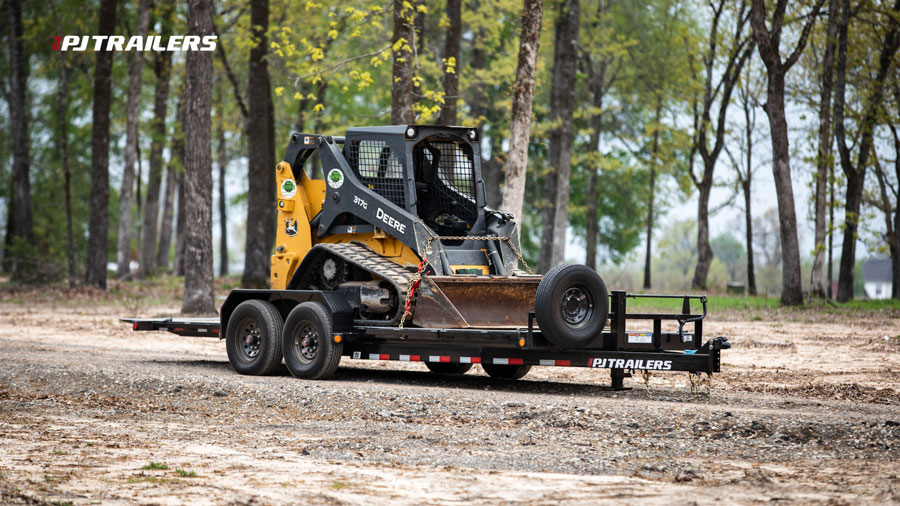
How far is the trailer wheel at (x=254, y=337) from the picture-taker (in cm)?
1284

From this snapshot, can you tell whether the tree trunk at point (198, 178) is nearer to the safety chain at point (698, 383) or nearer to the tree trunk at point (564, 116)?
the safety chain at point (698, 383)

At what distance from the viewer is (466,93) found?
4112 centimetres

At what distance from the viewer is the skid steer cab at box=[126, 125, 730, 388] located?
10.6 metres

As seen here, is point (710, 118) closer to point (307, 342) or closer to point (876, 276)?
point (307, 342)

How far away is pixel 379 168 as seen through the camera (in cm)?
1316

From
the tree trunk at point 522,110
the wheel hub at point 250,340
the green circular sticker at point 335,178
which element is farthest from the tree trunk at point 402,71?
the wheel hub at point 250,340

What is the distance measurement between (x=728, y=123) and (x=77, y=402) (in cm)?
3964

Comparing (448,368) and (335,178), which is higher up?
(335,178)

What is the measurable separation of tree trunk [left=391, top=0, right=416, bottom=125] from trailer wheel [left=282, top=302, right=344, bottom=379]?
979cm

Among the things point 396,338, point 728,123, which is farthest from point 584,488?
point 728,123

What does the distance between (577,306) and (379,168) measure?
3.81 meters

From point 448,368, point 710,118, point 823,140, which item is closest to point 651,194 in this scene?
point 710,118

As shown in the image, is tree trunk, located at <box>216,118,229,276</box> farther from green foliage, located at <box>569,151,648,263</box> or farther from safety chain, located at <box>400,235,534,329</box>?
safety chain, located at <box>400,235,534,329</box>

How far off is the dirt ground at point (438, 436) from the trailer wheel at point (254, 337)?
15.4 inches
